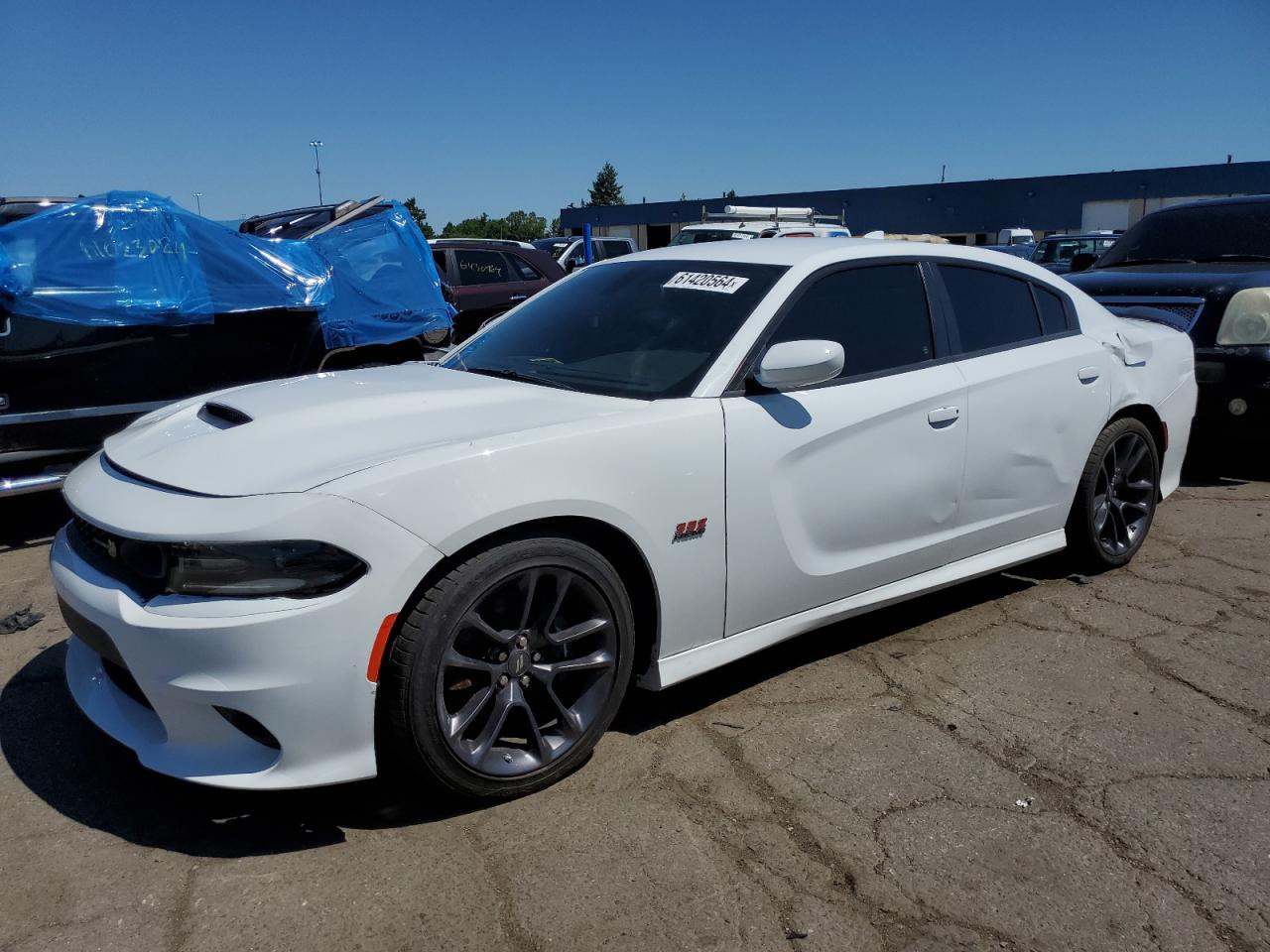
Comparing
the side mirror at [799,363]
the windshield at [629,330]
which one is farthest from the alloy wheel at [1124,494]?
the windshield at [629,330]

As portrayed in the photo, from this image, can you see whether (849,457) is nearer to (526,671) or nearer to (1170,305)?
(526,671)

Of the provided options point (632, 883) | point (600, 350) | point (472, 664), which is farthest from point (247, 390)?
point (632, 883)

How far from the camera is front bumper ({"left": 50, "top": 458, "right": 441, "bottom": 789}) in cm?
232

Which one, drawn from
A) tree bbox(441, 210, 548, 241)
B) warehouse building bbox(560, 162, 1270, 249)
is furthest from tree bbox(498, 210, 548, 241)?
warehouse building bbox(560, 162, 1270, 249)

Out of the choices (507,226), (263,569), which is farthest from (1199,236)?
(507,226)

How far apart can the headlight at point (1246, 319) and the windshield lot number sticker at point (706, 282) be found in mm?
→ 4447

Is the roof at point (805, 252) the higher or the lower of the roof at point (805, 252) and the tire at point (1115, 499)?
the higher

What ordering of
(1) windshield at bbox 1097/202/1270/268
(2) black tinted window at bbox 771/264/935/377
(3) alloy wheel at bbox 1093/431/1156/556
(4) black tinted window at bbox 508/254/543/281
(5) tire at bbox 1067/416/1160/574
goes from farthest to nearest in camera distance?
(4) black tinted window at bbox 508/254/543/281
(1) windshield at bbox 1097/202/1270/268
(3) alloy wheel at bbox 1093/431/1156/556
(5) tire at bbox 1067/416/1160/574
(2) black tinted window at bbox 771/264/935/377

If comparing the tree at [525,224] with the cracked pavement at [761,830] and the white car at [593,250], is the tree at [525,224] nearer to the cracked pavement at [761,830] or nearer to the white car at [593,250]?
the white car at [593,250]

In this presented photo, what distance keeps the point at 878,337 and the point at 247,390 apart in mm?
2268

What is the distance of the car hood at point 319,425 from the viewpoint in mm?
2559

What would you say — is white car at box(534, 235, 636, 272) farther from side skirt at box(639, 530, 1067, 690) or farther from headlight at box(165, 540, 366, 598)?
headlight at box(165, 540, 366, 598)

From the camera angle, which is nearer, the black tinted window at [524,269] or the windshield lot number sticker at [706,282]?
the windshield lot number sticker at [706,282]

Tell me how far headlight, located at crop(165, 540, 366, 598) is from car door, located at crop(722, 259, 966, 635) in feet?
4.03
